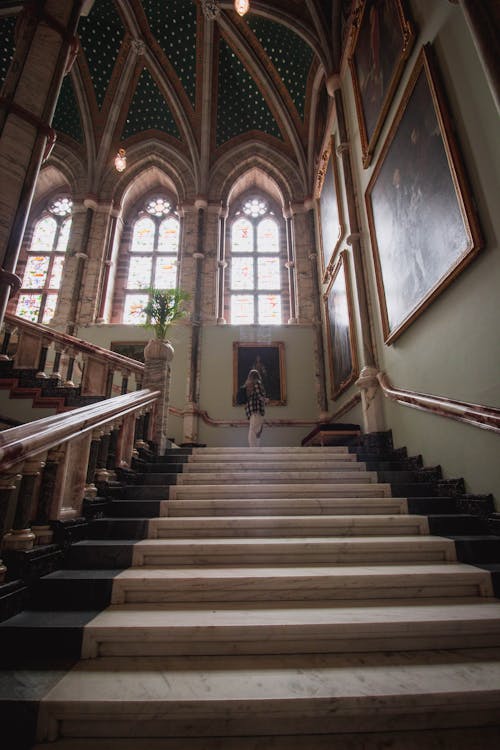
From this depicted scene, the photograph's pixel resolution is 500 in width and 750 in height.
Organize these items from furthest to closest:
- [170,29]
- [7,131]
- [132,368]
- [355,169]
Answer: [170,29]
[355,169]
[132,368]
[7,131]

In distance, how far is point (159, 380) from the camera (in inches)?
193

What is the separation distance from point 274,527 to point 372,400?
3.07 metres

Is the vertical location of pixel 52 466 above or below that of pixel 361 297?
below

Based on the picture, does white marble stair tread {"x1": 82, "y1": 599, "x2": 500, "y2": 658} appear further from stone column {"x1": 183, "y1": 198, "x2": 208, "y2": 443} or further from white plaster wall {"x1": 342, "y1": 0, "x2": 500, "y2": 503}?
stone column {"x1": 183, "y1": 198, "x2": 208, "y2": 443}

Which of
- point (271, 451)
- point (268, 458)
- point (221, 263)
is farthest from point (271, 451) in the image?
point (221, 263)

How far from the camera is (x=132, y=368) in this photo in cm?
511

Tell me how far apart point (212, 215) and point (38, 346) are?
6.92m

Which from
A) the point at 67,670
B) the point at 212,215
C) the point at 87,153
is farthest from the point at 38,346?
the point at 87,153

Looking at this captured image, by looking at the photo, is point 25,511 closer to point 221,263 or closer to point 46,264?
point 221,263

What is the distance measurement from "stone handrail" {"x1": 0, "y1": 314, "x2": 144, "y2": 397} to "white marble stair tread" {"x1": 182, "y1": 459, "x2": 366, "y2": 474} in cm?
172

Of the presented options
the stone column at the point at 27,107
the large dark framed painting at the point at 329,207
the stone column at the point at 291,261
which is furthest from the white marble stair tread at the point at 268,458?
the stone column at the point at 291,261

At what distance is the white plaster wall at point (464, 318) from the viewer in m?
3.08

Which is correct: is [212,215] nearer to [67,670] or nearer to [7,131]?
[7,131]

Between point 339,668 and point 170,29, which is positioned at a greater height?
point 170,29
